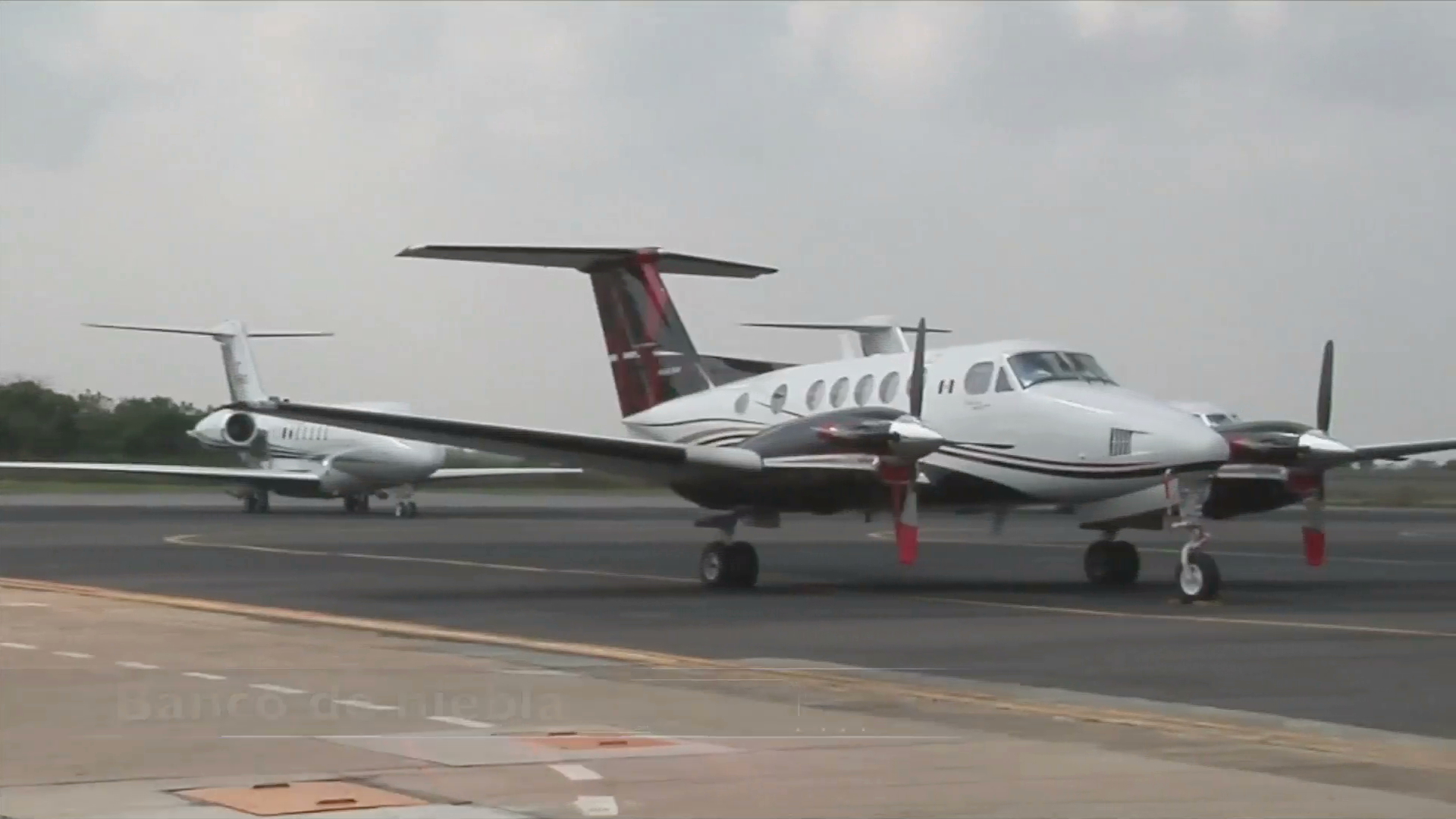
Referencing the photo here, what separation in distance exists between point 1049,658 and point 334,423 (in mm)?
9154

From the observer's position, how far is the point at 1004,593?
2125 cm

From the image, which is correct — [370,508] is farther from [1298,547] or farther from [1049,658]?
[1049,658]

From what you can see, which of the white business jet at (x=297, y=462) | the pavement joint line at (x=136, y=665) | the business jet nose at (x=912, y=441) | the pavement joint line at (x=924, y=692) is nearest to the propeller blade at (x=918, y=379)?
the business jet nose at (x=912, y=441)

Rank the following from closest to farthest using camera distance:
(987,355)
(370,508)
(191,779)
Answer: (191,779), (987,355), (370,508)

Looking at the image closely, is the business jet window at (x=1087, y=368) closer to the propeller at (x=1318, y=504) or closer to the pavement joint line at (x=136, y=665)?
the propeller at (x=1318, y=504)

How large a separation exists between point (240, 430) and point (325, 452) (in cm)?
314

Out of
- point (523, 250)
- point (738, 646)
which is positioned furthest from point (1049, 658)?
point (523, 250)

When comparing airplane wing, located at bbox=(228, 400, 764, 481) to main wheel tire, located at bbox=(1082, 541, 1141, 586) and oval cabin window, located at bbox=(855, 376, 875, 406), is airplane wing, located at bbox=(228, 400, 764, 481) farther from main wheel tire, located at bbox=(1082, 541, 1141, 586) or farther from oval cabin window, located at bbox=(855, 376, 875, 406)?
main wheel tire, located at bbox=(1082, 541, 1141, 586)

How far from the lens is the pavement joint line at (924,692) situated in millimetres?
9352

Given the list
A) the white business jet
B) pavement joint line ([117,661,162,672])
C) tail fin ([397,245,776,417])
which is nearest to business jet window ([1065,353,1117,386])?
tail fin ([397,245,776,417])

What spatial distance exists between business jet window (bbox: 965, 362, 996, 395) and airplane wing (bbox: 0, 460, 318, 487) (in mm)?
29292

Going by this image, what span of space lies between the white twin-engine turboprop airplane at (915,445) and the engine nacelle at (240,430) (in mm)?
32136

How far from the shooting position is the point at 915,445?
66.8 feet

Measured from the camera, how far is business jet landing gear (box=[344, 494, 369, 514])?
53.5 metres
